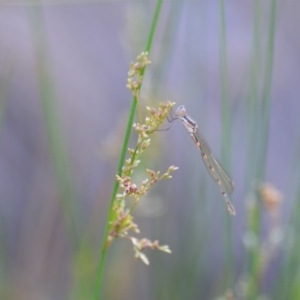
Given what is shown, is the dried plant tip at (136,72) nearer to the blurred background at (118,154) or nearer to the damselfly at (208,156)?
the damselfly at (208,156)

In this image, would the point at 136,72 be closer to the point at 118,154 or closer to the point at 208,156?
the point at 208,156

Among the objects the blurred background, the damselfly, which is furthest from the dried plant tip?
the blurred background

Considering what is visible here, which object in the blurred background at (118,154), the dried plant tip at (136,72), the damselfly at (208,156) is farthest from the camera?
the blurred background at (118,154)

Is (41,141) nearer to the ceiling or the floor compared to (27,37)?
nearer to the floor

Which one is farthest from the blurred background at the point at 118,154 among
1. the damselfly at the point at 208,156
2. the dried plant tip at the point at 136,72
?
the dried plant tip at the point at 136,72

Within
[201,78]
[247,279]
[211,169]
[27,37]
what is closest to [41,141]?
[27,37]

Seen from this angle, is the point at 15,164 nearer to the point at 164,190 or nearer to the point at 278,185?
the point at 164,190

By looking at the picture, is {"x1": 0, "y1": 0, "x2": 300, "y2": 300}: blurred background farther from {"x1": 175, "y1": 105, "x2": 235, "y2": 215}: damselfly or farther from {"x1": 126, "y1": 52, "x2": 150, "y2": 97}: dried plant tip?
{"x1": 126, "y1": 52, "x2": 150, "y2": 97}: dried plant tip


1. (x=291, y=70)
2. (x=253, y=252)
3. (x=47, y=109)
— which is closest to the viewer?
(x=253, y=252)
